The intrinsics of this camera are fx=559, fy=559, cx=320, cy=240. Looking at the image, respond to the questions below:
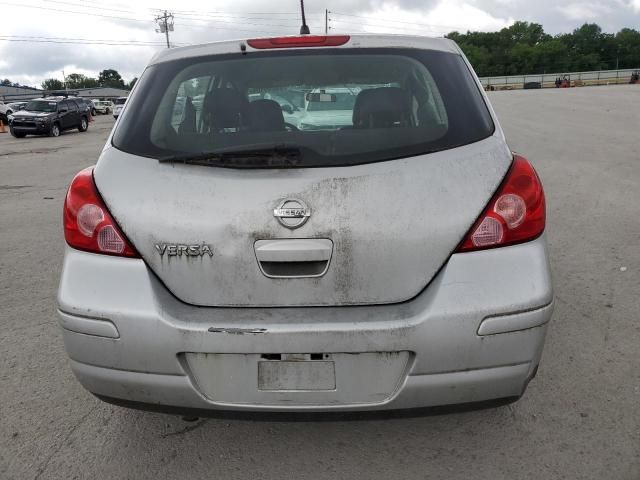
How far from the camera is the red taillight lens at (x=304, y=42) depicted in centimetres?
236

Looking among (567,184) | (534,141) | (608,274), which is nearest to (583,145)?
(534,141)

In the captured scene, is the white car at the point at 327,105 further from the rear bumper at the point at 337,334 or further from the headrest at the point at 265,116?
the rear bumper at the point at 337,334

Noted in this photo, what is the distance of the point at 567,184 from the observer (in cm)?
771

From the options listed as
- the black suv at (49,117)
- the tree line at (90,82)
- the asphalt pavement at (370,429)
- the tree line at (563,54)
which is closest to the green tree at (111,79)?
the tree line at (90,82)

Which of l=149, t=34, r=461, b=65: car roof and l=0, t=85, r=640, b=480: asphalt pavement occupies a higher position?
l=149, t=34, r=461, b=65: car roof

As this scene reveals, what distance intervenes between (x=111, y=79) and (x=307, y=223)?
153m

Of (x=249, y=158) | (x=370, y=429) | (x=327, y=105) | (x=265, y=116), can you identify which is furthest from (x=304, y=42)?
(x=370, y=429)

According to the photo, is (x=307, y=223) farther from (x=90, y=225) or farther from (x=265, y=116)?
(x=90, y=225)

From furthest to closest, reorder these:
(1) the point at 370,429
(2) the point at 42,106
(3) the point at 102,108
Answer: (3) the point at 102,108, (2) the point at 42,106, (1) the point at 370,429

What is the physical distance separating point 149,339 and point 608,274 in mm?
3663

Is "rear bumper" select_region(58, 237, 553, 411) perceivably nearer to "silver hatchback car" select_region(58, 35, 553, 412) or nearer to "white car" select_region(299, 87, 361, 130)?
"silver hatchback car" select_region(58, 35, 553, 412)

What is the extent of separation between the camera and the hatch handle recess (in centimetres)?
187

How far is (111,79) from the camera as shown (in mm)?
140250

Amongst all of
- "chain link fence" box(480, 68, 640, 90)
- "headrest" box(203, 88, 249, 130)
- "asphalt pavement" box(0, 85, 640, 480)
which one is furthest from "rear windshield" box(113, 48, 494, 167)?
"chain link fence" box(480, 68, 640, 90)
